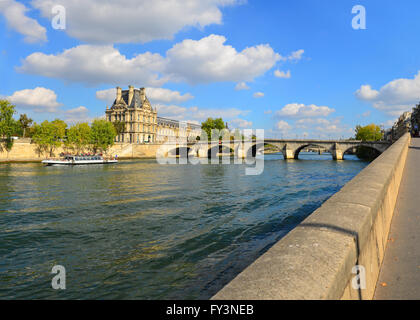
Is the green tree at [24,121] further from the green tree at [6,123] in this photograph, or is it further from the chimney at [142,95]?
the chimney at [142,95]

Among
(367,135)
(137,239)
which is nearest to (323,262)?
(137,239)

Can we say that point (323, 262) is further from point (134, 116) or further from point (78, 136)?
point (134, 116)

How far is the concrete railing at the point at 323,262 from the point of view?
192cm

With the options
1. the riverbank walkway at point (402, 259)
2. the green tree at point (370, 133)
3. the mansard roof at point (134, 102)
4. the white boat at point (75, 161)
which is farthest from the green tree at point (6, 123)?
the green tree at point (370, 133)

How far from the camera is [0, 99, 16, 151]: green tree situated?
2163 inches

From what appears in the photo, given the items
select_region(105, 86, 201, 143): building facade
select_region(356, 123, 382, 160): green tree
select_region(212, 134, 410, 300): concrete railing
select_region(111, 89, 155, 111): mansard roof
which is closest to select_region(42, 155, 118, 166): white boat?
select_region(105, 86, 201, 143): building facade

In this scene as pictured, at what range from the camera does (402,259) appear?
3809 millimetres

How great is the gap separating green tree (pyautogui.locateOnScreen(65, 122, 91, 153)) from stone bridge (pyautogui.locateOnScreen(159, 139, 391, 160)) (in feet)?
68.1

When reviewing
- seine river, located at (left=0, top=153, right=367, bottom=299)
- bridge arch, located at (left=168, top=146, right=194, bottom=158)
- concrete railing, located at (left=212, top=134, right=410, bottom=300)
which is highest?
bridge arch, located at (left=168, top=146, right=194, bottom=158)

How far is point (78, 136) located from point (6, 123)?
17.7 metres

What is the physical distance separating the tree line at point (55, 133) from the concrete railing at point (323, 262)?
65.3m

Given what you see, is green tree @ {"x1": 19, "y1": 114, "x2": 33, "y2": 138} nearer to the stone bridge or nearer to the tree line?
the tree line

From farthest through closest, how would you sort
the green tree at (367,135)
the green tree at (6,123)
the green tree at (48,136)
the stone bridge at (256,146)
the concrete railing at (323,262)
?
the green tree at (367,135)
the stone bridge at (256,146)
the green tree at (48,136)
the green tree at (6,123)
the concrete railing at (323,262)
